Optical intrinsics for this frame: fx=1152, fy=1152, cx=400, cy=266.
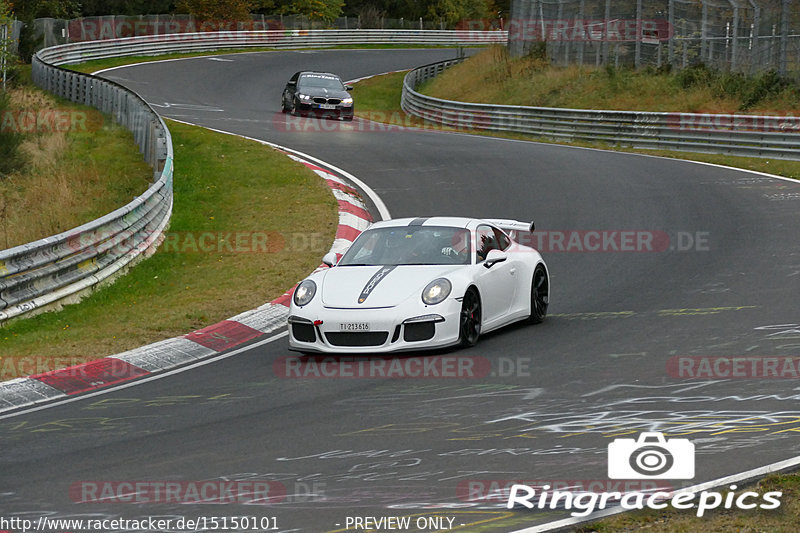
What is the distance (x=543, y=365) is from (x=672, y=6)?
2701cm

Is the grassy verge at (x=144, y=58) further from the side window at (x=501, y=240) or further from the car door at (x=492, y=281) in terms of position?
the car door at (x=492, y=281)

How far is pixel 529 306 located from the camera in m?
11.8

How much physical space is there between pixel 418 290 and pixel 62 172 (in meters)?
13.6

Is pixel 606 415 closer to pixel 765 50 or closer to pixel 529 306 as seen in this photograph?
pixel 529 306

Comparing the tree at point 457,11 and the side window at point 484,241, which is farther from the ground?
the tree at point 457,11

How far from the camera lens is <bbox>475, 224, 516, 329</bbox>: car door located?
11109 millimetres

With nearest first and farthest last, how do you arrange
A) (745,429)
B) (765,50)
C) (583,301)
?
(745,429)
(583,301)
(765,50)

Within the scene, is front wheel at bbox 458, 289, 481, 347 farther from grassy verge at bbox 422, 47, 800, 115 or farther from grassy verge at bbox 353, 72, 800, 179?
grassy verge at bbox 422, 47, 800, 115

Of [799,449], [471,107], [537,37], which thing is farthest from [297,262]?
[537,37]

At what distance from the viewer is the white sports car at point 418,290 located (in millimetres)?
10312

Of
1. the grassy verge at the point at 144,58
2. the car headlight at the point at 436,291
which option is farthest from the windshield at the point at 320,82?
the car headlight at the point at 436,291

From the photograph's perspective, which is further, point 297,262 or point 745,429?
point 297,262

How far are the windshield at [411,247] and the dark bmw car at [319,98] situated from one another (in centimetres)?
2327

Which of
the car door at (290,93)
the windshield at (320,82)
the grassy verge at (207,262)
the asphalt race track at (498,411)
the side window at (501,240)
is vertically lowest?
the grassy verge at (207,262)
